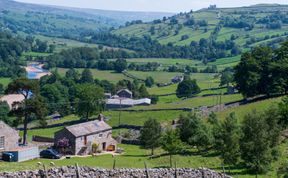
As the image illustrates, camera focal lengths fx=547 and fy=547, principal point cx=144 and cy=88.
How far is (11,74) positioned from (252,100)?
102795 mm

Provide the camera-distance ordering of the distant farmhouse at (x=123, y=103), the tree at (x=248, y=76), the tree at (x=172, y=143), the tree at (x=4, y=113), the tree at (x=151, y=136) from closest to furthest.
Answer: the tree at (x=172, y=143) < the tree at (x=151, y=136) < the tree at (x=248, y=76) < the tree at (x=4, y=113) < the distant farmhouse at (x=123, y=103)

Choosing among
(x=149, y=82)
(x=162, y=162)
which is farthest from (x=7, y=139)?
(x=149, y=82)

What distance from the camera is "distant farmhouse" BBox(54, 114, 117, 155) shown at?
6083 centimetres

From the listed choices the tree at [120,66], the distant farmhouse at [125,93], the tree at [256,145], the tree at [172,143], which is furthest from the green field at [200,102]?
the tree at [120,66]

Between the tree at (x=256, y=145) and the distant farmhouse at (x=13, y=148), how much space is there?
2114cm

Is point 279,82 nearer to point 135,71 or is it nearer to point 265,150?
point 265,150

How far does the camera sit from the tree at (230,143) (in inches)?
1783

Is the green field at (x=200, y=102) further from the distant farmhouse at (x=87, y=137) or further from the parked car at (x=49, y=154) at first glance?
the parked car at (x=49, y=154)

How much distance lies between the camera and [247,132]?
4438cm

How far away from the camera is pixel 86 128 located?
211 feet

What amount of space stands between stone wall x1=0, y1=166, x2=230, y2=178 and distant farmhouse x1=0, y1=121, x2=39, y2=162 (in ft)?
82.4

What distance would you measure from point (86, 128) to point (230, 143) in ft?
75.8

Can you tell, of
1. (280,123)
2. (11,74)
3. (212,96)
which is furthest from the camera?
(11,74)

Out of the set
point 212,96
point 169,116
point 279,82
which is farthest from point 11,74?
point 279,82
